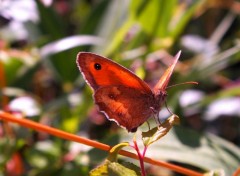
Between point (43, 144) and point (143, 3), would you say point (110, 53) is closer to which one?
point (143, 3)

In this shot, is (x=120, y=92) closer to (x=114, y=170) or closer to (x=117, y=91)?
(x=117, y=91)

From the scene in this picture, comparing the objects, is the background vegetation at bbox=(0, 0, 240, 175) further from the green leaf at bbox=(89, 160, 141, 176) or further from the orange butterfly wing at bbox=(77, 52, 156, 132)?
the green leaf at bbox=(89, 160, 141, 176)

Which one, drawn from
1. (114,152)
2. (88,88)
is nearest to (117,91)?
(114,152)

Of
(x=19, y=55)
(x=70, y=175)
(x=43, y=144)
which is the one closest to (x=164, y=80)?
(x=70, y=175)

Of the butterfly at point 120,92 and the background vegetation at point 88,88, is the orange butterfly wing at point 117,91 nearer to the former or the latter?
the butterfly at point 120,92

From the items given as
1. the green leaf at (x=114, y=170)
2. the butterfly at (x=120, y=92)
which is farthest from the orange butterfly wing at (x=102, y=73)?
the green leaf at (x=114, y=170)

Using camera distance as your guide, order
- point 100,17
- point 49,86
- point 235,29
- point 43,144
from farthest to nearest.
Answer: point 235,29 < point 49,86 < point 100,17 < point 43,144
